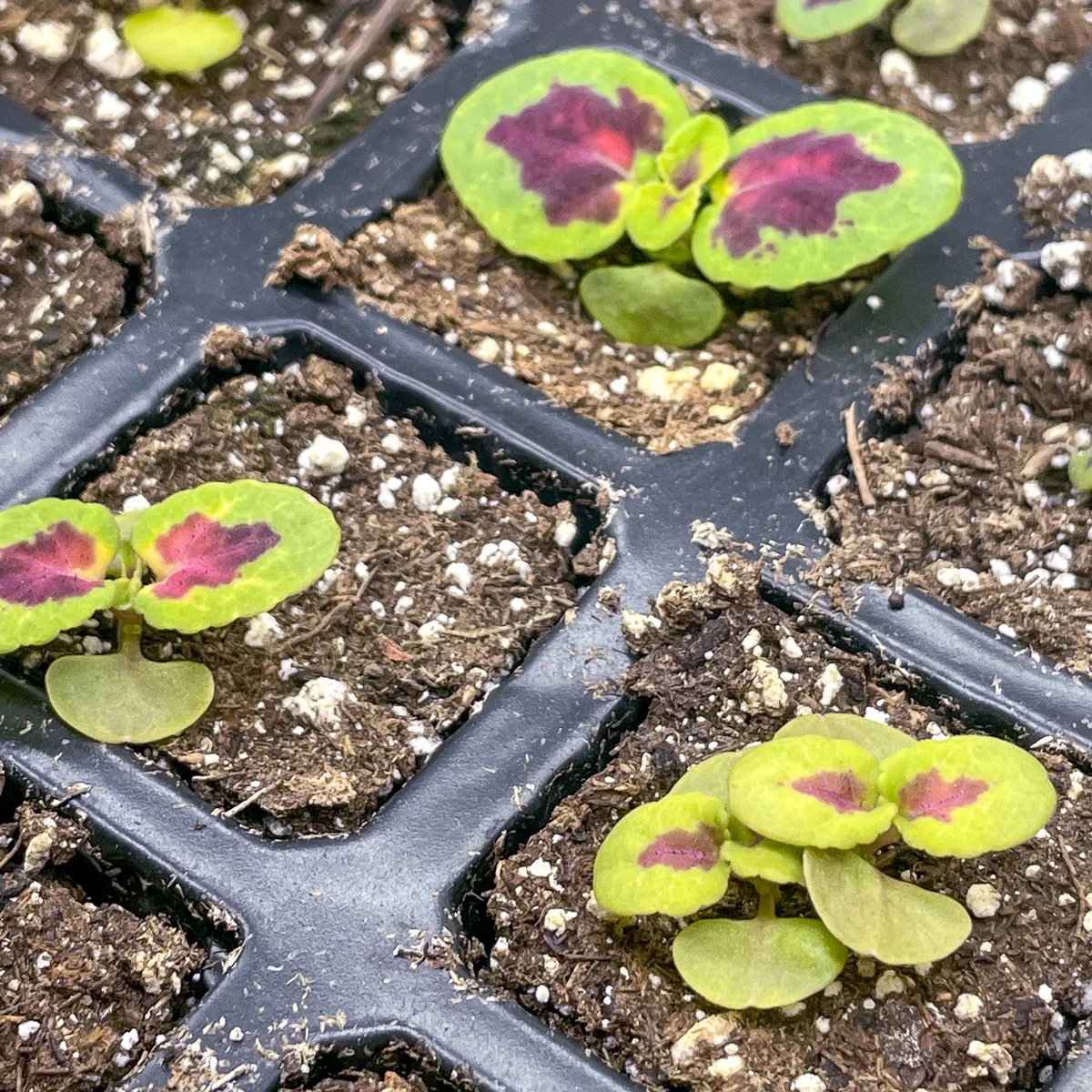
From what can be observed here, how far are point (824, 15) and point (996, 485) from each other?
0.46 m

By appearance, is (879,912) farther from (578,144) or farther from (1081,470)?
(578,144)

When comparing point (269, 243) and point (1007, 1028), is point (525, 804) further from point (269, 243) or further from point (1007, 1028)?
point (269, 243)

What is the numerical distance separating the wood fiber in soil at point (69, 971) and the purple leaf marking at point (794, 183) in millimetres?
646

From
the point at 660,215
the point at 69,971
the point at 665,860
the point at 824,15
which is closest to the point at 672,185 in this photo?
the point at 660,215

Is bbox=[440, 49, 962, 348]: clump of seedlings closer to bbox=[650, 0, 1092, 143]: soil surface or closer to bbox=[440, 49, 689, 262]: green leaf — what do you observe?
bbox=[440, 49, 689, 262]: green leaf

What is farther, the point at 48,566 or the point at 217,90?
the point at 217,90

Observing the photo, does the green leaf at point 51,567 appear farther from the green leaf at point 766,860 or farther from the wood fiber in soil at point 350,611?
the green leaf at point 766,860

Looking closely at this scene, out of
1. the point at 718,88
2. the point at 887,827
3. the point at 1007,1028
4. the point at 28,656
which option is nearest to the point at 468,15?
the point at 718,88

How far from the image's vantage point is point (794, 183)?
0.99 m

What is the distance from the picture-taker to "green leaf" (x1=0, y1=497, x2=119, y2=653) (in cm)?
78

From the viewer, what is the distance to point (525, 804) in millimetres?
808

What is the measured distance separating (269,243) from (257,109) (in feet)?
0.61

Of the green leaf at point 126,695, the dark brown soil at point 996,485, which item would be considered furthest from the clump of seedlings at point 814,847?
the green leaf at point 126,695

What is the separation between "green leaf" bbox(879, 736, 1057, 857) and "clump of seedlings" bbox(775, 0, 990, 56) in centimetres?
69
